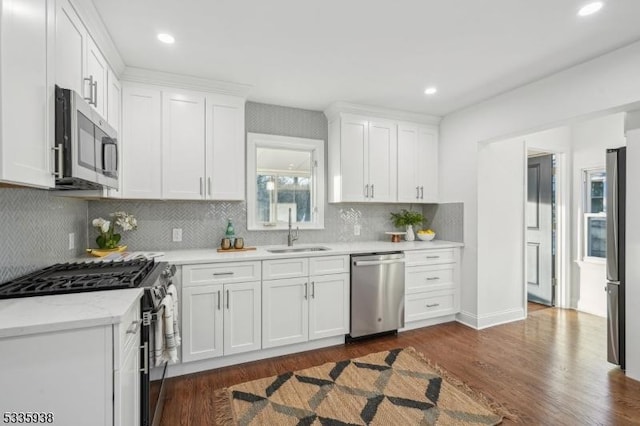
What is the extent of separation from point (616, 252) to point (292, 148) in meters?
3.15

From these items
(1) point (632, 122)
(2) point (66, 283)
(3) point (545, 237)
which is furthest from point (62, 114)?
(3) point (545, 237)

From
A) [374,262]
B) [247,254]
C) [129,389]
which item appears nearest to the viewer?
[129,389]

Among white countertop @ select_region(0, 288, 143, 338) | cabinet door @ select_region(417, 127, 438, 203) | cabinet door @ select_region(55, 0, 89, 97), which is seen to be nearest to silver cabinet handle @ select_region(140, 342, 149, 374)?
white countertop @ select_region(0, 288, 143, 338)

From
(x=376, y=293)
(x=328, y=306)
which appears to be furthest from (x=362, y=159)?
(x=328, y=306)

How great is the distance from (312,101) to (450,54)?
1.48 m

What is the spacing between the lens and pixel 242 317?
266cm

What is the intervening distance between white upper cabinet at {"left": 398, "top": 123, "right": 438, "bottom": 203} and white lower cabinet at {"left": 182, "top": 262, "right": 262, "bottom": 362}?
221 cm

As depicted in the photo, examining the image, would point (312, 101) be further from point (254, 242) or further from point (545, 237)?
point (545, 237)

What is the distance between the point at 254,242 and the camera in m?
3.41

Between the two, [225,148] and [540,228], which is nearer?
[225,148]

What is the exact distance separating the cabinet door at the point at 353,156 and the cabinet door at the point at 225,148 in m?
1.15

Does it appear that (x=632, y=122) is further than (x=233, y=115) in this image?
No

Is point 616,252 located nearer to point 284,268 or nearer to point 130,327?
point 284,268

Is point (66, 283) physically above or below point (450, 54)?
below
